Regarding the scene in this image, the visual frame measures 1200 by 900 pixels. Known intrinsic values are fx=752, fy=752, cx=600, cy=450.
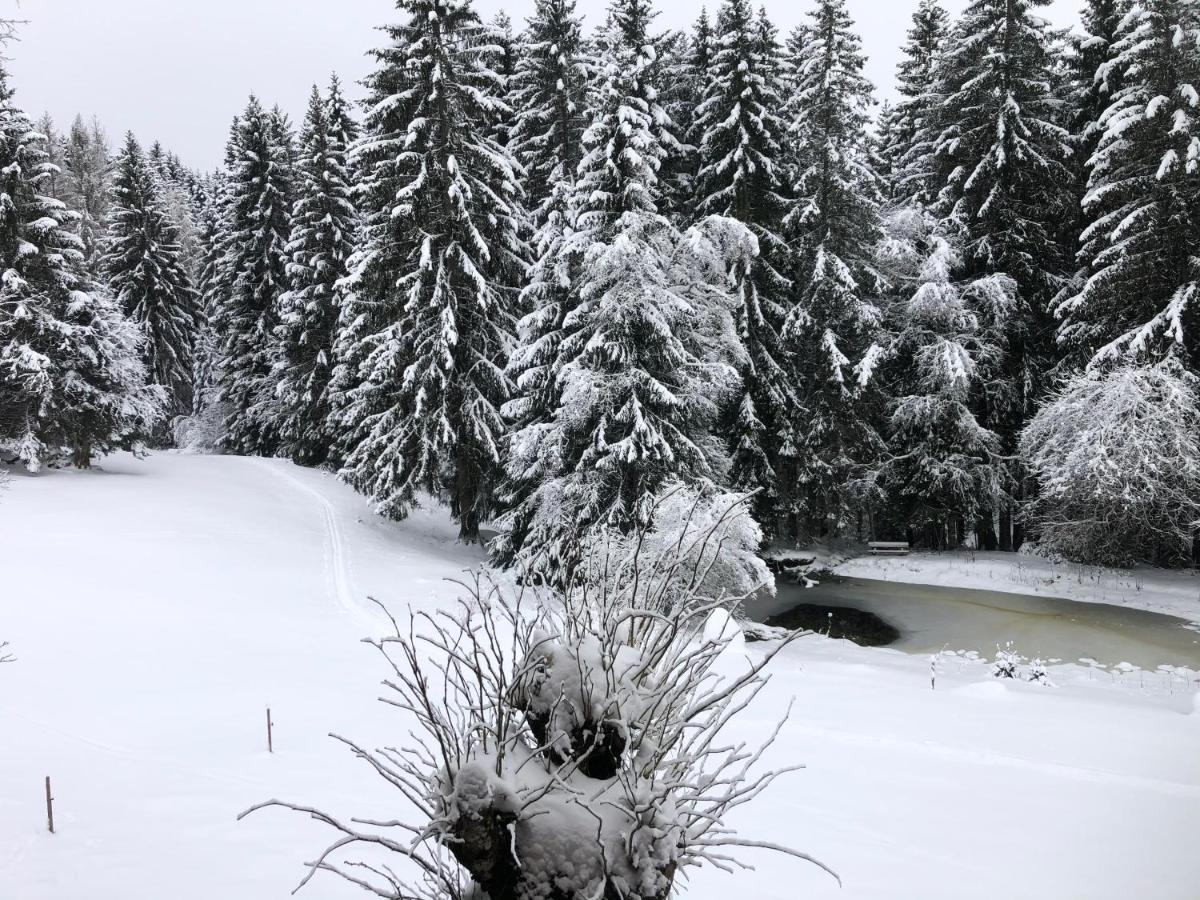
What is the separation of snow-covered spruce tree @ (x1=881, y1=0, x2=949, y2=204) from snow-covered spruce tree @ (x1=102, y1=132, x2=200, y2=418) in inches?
1320

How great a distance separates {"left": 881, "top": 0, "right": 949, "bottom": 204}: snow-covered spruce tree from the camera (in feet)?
84.8

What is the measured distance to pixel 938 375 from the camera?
22641 millimetres

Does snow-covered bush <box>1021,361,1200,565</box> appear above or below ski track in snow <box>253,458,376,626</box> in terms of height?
above

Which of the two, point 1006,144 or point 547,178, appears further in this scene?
point 1006,144

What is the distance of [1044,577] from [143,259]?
40.0 m

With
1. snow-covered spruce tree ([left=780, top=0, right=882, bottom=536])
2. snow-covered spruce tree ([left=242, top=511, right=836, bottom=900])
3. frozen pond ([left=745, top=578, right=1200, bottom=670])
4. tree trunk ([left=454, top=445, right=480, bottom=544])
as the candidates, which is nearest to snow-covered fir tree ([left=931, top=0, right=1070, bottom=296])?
snow-covered spruce tree ([left=780, top=0, right=882, bottom=536])

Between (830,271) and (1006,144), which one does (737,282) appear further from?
(1006,144)

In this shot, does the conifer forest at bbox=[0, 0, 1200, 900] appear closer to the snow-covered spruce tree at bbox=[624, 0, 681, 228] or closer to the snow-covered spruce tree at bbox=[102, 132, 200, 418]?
the snow-covered spruce tree at bbox=[624, 0, 681, 228]

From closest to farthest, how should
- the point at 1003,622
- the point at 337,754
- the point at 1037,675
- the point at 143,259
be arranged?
the point at 337,754, the point at 1037,675, the point at 1003,622, the point at 143,259

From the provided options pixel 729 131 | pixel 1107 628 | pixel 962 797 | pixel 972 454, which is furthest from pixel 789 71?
pixel 962 797

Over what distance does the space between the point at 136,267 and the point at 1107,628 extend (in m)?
41.4

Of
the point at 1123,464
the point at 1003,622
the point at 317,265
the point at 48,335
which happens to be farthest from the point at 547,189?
the point at 1003,622

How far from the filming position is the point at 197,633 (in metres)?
12.7

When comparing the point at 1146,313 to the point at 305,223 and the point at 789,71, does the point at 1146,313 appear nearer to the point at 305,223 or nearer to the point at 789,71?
the point at 789,71
